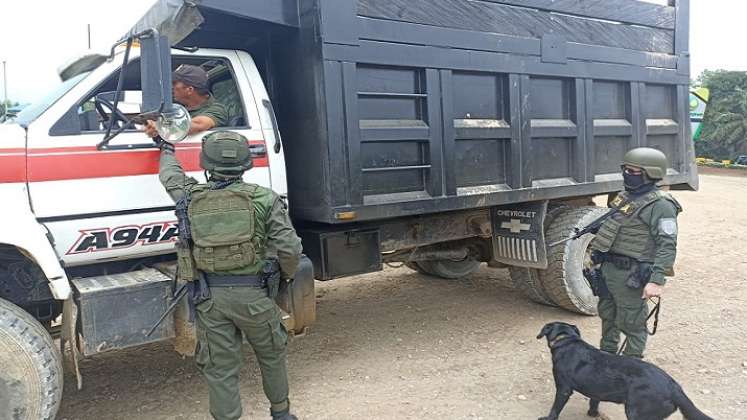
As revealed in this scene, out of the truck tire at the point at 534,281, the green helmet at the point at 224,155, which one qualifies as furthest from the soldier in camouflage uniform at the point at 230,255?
the truck tire at the point at 534,281

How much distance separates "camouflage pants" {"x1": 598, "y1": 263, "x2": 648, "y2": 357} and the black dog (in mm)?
424

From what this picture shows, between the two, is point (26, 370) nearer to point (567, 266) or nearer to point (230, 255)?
point (230, 255)

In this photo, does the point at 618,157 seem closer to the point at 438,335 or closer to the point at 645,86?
the point at 645,86

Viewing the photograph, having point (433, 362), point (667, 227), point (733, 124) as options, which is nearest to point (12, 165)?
point (433, 362)

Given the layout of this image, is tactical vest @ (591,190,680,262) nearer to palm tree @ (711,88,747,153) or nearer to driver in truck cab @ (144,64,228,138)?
driver in truck cab @ (144,64,228,138)

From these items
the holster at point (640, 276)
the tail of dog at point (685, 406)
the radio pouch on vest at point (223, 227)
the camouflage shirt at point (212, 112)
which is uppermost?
the camouflage shirt at point (212, 112)

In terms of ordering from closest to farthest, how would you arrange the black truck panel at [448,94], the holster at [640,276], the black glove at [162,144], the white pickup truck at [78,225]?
the white pickup truck at [78,225]
the black glove at [162,144]
the holster at [640,276]
the black truck panel at [448,94]

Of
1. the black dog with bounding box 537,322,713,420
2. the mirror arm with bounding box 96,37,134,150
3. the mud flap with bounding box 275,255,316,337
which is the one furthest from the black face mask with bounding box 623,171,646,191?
the mirror arm with bounding box 96,37,134,150

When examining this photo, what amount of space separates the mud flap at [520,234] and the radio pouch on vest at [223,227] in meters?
2.70

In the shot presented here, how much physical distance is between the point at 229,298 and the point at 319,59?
4.94 ft

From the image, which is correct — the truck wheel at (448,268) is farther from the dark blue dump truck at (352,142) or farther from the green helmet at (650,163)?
the green helmet at (650,163)

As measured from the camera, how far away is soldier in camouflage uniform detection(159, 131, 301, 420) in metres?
2.92

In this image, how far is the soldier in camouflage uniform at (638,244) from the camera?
3406 mm

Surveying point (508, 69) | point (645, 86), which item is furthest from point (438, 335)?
point (645, 86)
